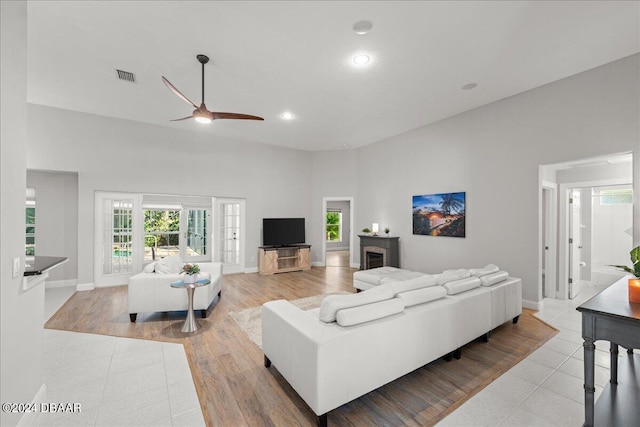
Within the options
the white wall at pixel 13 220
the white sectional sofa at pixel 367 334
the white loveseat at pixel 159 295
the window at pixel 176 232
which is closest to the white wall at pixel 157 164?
the window at pixel 176 232

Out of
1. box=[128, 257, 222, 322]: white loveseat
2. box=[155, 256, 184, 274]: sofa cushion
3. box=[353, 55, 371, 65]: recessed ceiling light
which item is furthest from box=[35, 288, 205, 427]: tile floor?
box=[353, 55, 371, 65]: recessed ceiling light

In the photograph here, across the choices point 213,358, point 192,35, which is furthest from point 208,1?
point 213,358

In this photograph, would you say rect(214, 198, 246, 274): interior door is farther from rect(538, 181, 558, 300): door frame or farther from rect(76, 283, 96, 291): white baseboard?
rect(538, 181, 558, 300): door frame

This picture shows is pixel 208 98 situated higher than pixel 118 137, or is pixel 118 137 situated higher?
pixel 208 98

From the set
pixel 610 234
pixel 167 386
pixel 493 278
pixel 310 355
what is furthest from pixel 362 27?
pixel 610 234

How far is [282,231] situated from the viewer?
307 inches

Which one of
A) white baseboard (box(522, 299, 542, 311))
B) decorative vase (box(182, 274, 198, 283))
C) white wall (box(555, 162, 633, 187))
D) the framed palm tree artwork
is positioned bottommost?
white baseboard (box(522, 299, 542, 311))

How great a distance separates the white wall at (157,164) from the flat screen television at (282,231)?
267mm

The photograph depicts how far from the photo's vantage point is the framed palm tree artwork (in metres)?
5.55

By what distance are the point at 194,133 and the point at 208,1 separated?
14.9 ft

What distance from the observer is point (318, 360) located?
186 centimetres

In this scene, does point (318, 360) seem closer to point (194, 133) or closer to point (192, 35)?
point (192, 35)

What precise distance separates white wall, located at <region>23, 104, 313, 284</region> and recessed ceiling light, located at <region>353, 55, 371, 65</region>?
15.0ft

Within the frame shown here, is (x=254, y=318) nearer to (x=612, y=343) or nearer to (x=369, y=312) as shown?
(x=369, y=312)
